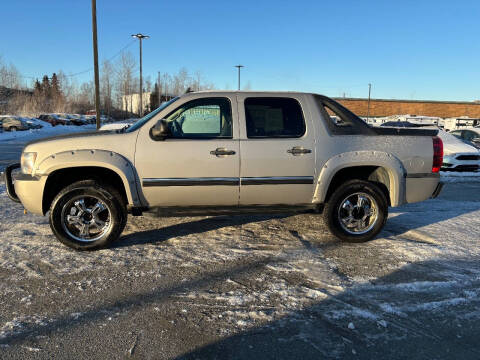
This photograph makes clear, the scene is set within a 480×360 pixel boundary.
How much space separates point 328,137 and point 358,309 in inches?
84.1

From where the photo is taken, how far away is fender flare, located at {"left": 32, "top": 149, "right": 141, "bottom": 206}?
4012 mm

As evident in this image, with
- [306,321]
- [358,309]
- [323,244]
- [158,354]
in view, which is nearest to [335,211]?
[323,244]

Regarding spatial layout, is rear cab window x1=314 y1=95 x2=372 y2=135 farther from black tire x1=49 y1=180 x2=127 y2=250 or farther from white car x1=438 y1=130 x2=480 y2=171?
white car x1=438 y1=130 x2=480 y2=171

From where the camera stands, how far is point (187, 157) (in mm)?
4141

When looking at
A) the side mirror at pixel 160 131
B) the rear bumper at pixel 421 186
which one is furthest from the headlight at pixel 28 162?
the rear bumper at pixel 421 186

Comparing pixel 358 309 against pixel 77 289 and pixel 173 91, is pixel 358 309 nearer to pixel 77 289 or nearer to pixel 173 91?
pixel 77 289

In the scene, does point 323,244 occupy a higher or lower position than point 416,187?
lower

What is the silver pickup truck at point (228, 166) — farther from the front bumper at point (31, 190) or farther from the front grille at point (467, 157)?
the front grille at point (467, 157)

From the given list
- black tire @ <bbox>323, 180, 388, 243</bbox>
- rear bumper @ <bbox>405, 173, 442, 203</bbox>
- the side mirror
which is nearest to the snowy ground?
black tire @ <bbox>323, 180, 388, 243</bbox>

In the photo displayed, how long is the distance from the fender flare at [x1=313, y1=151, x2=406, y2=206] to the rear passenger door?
135 millimetres

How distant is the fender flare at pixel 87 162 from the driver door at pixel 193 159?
17cm

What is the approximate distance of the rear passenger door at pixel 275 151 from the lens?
4.25 metres

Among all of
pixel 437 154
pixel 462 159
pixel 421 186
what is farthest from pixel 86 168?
pixel 462 159

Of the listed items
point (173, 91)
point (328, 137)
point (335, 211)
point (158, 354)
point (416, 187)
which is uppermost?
point (173, 91)
